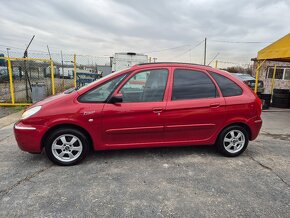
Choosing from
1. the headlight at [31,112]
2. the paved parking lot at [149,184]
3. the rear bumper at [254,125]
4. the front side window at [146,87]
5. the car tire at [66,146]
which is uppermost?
the front side window at [146,87]

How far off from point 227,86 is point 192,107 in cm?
79

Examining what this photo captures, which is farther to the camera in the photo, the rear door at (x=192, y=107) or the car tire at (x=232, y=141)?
the car tire at (x=232, y=141)

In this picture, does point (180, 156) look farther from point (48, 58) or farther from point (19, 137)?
point (48, 58)

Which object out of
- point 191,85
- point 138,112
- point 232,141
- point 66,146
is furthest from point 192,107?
point 66,146

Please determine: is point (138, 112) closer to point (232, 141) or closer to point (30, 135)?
point (30, 135)

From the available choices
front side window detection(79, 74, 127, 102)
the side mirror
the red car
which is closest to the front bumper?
the red car

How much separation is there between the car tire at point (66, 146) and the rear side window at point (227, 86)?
2.45m

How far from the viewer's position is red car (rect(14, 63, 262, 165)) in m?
3.17

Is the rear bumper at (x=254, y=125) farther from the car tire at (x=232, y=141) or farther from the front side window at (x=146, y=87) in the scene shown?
the front side window at (x=146, y=87)

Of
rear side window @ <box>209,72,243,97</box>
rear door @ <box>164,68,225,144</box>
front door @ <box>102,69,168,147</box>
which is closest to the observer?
front door @ <box>102,69,168,147</box>

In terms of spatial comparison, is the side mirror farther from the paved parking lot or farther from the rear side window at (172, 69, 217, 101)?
the paved parking lot

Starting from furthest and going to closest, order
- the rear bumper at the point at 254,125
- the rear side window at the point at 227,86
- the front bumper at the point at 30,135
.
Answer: the rear bumper at the point at 254,125 → the rear side window at the point at 227,86 → the front bumper at the point at 30,135

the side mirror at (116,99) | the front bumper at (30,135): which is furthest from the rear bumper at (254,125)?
the front bumper at (30,135)

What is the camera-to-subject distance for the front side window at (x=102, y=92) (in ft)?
10.7
